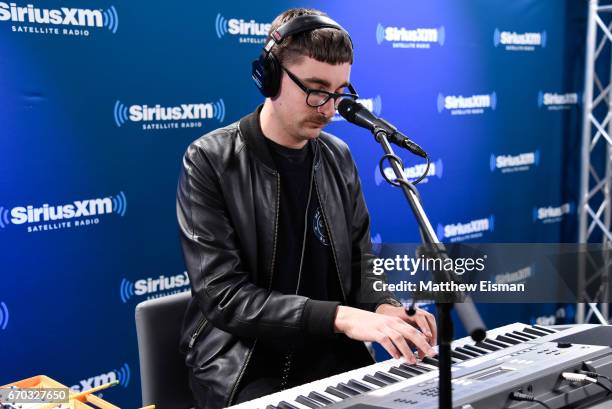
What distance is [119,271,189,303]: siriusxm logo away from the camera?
9.73 feet

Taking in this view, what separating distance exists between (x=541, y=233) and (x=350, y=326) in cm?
394

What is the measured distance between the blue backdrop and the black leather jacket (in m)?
0.98

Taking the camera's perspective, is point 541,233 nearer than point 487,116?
No

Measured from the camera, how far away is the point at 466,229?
4.57 metres

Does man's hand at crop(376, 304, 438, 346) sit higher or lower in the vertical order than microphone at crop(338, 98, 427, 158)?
lower

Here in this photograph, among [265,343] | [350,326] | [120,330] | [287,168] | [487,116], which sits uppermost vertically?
[487,116]

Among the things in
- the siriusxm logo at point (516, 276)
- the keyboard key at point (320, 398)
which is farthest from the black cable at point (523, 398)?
the keyboard key at point (320, 398)

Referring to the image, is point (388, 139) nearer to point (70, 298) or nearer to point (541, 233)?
point (70, 298)

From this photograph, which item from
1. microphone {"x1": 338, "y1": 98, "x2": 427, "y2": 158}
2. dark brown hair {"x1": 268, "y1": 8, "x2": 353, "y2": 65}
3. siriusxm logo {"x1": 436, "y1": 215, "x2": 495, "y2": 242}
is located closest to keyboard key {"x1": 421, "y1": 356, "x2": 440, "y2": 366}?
microphone {"x1": 338, "y1": 98, "x2": 427, "y2": 158}

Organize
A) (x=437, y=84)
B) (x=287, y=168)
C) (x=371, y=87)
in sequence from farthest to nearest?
1. (x=437, y=84)
2. (x=371, y=87)
3. (x=287, y=168)

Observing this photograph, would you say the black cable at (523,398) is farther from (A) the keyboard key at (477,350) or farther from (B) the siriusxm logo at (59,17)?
(B) the siriusxm logo at (59,17)

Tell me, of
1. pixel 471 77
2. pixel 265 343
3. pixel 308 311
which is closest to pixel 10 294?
pixel 265 343

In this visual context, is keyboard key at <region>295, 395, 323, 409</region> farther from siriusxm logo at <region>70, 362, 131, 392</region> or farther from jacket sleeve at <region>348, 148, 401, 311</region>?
siriusxm logo at <region>70, 362, 131, 392</region>

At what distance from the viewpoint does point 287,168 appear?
6.79 feet
